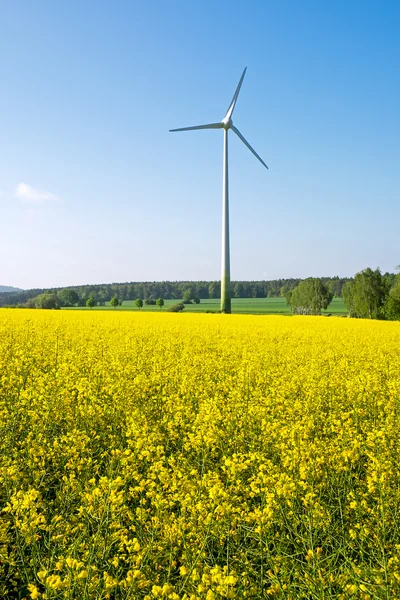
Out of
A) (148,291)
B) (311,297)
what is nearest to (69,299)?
(148,291)

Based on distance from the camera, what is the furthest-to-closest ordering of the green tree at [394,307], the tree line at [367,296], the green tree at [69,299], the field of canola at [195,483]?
1. the green tree at [69,299]
2. the tree line at [367,296]
3. the green tree at [394,307]
4. the field of canola at [195,483]

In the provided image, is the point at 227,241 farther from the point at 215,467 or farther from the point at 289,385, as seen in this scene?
the point at 215,467

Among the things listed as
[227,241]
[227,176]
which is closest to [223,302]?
[227,241]

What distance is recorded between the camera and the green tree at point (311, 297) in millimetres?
103562

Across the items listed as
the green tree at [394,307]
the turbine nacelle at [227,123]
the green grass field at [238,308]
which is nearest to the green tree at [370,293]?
the green tree at [394,307]

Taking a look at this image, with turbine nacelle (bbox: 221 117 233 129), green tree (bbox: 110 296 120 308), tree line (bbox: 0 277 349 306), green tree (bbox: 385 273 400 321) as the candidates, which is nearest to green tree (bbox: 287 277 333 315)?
tree line (bbox: 0 277 349 306)

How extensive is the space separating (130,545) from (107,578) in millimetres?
656

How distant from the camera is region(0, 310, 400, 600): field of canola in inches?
117

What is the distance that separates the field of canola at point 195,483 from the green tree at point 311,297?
311ft

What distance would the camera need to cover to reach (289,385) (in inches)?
332

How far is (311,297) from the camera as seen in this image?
105 m

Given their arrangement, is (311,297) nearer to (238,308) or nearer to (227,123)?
(238,308)

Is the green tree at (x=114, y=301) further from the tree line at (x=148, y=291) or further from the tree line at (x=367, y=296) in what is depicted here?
the tree line at (x=367, y=296)

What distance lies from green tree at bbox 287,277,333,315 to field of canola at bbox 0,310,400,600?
94.9 meters
